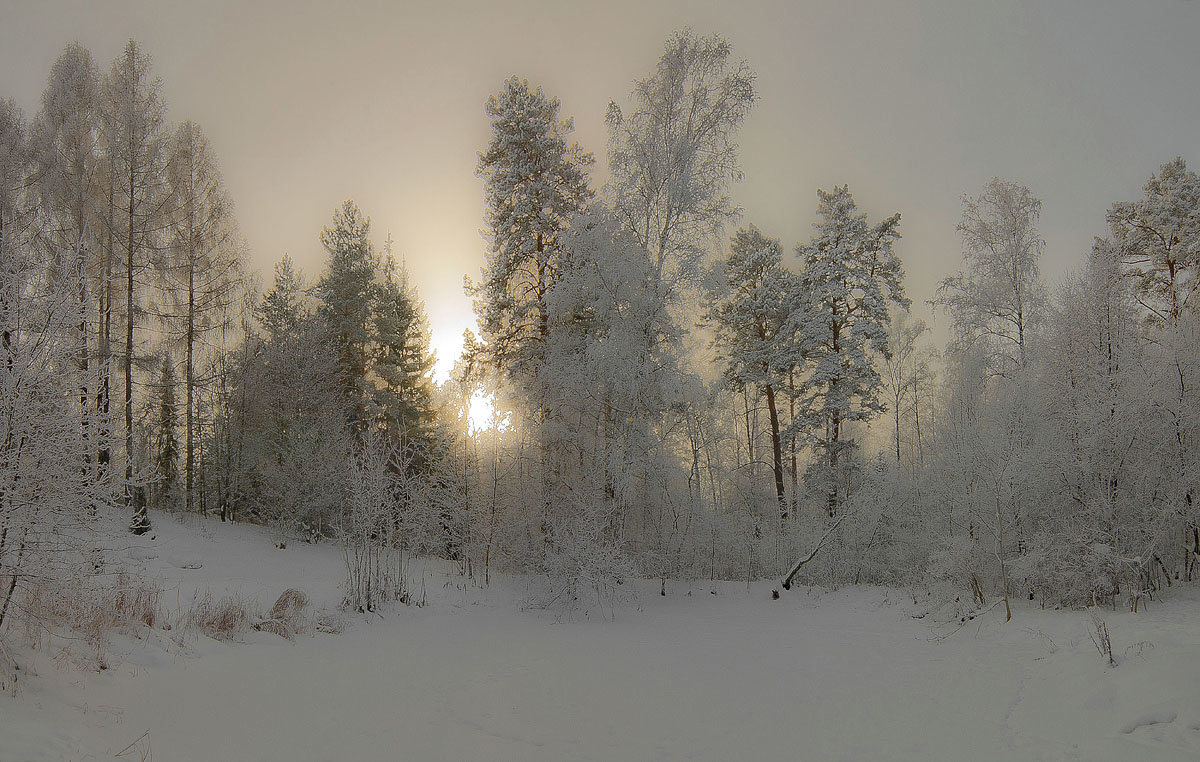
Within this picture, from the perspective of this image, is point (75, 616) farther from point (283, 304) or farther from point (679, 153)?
point (283, 304)

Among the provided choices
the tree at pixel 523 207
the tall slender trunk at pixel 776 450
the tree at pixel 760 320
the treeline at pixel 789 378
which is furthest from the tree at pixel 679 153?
the tall slender trunk at pixel 776 450

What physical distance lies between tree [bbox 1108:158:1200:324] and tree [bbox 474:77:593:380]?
1605 centimetres

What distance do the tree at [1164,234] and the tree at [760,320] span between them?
30.9 feet

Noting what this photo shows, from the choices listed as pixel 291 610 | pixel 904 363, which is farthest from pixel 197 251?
pixel 904 363

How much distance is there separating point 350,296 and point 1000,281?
24708 millimetres

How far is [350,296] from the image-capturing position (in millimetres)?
27328

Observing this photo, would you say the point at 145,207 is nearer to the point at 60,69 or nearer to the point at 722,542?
the point at 60,69

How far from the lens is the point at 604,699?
725cm

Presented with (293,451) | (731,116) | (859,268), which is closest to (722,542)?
(859,268)

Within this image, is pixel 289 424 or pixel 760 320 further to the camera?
pixel 760 320

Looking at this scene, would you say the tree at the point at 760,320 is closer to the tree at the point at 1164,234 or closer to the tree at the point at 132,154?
the tree at the point at 1164,234

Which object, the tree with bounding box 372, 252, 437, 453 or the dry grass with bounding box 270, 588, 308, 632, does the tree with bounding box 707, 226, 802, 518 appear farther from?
the dry grass with bounding box 270, 588, 308, 632

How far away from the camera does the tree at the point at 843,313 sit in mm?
19234

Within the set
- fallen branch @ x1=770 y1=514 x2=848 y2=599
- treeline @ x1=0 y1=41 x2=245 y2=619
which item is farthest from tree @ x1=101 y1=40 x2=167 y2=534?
fallen branch @ x1=770 y1=514 x2=848 y2=599
